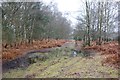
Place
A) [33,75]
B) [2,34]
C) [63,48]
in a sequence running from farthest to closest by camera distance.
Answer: [63,48], [2,34], [33,75]

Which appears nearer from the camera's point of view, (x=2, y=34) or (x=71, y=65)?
(x=71, y=65)

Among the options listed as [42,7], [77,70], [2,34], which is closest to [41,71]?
[77,70]

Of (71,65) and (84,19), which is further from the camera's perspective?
(84,19)

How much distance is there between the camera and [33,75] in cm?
545

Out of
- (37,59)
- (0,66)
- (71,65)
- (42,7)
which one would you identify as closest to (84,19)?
(42,7)

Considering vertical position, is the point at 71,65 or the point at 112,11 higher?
the point at 112,11

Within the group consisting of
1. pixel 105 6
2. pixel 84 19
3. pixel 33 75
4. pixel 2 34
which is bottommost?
pixel 33 75

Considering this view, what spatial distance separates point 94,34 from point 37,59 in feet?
15.0

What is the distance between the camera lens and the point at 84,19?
11.0 metres

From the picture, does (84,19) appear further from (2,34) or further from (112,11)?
(2,34)

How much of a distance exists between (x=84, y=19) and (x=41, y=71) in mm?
5786

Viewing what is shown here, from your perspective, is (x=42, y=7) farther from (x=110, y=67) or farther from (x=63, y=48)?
(x=110, y=67)

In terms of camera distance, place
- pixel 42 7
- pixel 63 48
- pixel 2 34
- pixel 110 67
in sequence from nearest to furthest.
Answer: pixel 110 67, pixel 2 34, pixel 63 48, pixel 42 7

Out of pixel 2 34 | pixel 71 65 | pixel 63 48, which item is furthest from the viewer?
pixel 63 48
